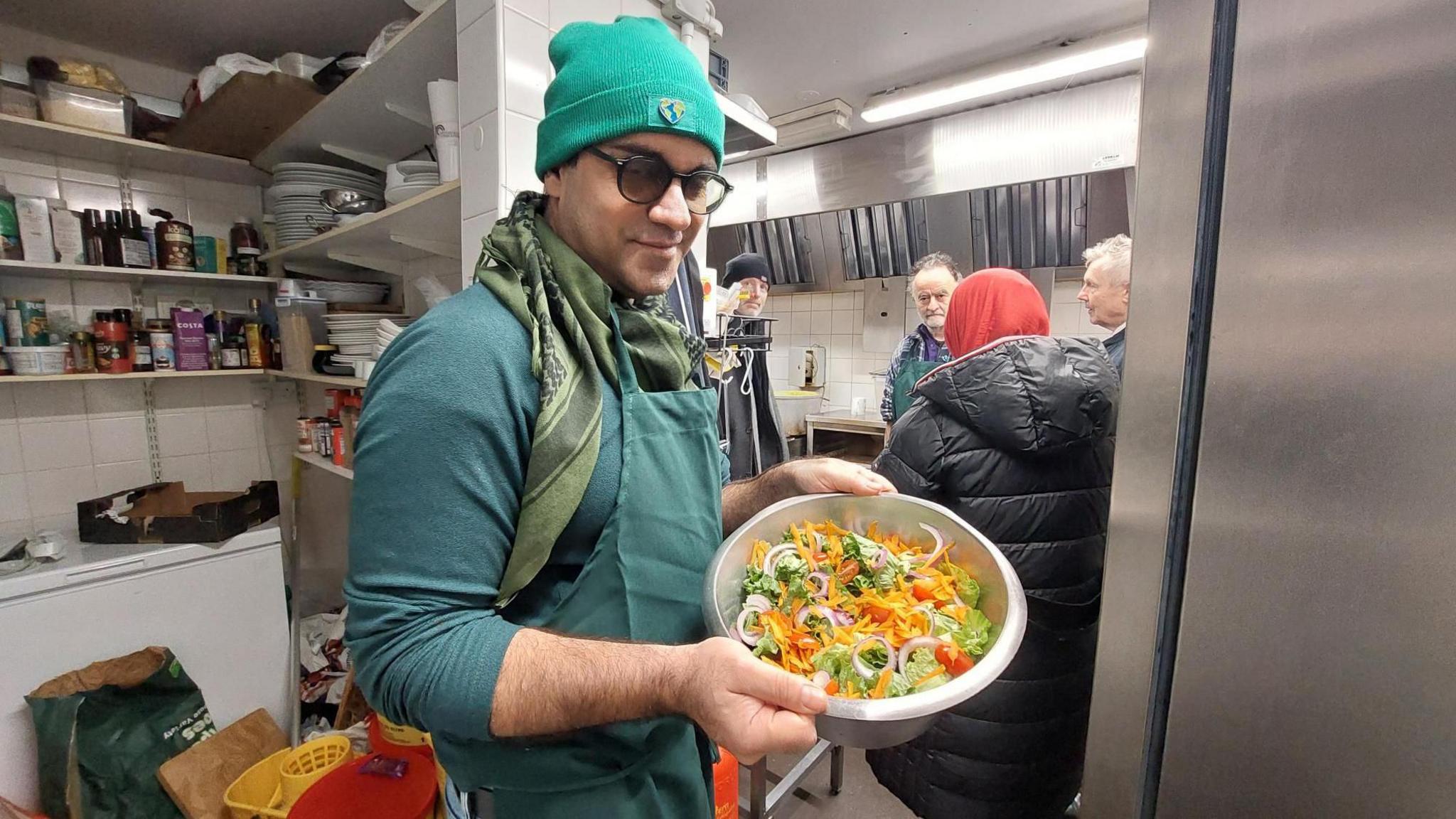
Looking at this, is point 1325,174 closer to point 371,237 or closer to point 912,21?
point 371,237

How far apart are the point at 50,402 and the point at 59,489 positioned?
13.6 inches

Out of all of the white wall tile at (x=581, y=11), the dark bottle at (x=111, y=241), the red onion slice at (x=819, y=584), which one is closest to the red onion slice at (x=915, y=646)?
the red onion slice at (x=819, y=584)

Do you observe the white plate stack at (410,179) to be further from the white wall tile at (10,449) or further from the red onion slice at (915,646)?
the white wall tile at (10,449)

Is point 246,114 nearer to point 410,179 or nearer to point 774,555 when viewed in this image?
point 410,179

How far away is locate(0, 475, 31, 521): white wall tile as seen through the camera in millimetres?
1969

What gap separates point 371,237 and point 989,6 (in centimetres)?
264

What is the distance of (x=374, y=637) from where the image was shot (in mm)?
542

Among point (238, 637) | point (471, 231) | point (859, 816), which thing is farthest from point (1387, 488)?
point (238, 637)

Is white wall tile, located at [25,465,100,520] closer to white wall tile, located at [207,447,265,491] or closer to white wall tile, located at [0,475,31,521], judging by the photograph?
white wall tile, located at [0,475,31,521]

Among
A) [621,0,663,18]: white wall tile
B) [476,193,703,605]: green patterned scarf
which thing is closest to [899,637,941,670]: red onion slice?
[476,193,703,605]: green patterned scarf

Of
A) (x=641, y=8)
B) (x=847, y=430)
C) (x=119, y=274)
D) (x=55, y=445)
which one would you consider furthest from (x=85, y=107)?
(x=847, y=430)

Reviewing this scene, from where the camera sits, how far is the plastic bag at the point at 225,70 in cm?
184

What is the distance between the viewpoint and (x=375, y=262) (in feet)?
7.39

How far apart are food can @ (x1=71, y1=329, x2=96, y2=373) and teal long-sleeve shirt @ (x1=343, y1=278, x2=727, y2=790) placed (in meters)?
2.37
